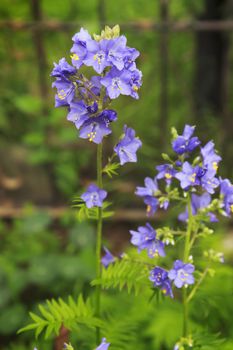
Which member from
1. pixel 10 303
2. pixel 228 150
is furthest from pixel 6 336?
pixel 228 150

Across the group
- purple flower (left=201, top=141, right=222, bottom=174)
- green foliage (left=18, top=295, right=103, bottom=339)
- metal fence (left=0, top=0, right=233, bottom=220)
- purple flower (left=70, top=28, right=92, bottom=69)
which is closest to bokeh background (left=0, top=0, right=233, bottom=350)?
metal fence (left=0, top=0, right=233, bottom=220)

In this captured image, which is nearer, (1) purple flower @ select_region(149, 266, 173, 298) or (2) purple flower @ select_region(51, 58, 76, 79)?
(2) purple flower @ select_region(51, 58, 76, 79)

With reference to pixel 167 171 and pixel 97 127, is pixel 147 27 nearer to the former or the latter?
pixel 167 171

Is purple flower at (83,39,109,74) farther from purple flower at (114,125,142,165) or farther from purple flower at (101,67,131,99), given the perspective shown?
purple flower at (114,125,142,165)

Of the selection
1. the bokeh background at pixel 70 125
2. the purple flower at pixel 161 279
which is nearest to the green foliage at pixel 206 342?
the purple flower at pixel 161 279

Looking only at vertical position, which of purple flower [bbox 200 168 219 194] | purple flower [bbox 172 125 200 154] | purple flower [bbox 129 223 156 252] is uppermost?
purple flower [bbox 172 125 200 154]

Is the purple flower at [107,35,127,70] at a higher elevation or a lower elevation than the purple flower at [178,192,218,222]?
higher

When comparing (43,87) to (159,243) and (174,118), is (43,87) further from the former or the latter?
(159,243)

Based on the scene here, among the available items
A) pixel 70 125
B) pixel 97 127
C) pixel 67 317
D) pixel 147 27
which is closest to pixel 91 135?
pixel 97 127
